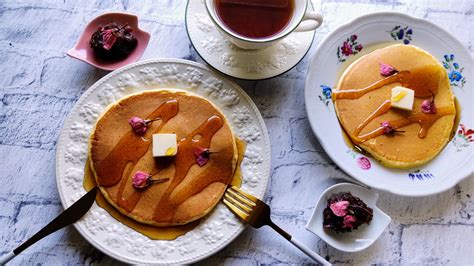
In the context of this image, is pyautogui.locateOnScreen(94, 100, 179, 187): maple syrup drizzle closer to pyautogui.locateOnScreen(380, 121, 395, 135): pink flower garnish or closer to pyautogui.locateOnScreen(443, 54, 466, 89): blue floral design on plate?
pyautogui.locateOnScreen(380, 121, 395, 135): pink flower garnish

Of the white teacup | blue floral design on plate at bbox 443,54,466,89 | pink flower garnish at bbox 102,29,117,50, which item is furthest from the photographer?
blue floral design on plate at bbox 443,54,466,89

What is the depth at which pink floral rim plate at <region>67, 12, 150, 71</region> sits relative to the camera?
1752mm

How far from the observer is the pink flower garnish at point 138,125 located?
5.49 feet

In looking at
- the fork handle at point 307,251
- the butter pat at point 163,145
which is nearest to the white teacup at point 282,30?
the butter pat at point 163,145

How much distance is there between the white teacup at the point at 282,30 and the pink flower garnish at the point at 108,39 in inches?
12.9

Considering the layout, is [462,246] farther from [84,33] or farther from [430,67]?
[84,33]

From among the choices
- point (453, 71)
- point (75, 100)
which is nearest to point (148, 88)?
point (75, 100)

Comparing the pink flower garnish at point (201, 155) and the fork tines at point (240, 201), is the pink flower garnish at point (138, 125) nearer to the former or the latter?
the pink flower garnish at point (201, 155)

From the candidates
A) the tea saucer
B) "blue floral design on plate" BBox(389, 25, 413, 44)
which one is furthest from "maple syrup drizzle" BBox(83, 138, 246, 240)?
"blue floral design on plate" BBox(389, 25, 413, 44)

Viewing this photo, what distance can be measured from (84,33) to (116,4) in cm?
16

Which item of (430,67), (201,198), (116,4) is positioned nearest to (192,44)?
(116,4)

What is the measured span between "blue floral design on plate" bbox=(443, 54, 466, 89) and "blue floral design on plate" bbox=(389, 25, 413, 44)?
137mm

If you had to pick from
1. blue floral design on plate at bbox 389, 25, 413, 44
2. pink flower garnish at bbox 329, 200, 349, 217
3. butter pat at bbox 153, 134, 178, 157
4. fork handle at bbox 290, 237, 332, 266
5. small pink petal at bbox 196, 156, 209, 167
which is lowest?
fork handle at bbox 290, 237, 332, 266

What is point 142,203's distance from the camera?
1655 mm
